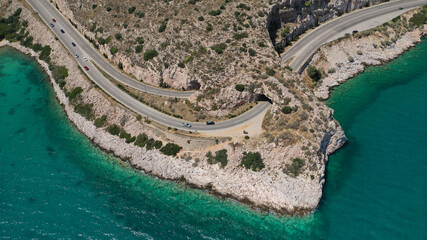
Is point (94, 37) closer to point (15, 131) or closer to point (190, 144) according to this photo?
Answer: point (15, 131)

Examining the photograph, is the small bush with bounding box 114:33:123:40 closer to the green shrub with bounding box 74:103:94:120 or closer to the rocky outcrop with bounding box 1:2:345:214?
the rocky outcrop with bounding box 1:2:345:214

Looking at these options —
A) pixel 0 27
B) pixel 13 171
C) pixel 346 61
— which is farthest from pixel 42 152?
pixel 346 61

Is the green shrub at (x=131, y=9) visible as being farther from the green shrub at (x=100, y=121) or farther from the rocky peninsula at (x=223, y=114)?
the green shrub at (x=100, y=121)

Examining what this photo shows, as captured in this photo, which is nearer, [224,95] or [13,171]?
[13,171]

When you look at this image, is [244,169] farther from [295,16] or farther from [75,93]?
[295,16]

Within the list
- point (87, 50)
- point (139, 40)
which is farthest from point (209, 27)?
point (87, 50)

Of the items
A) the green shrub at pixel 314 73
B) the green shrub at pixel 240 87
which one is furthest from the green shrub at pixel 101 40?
the green shrub at pixel 314 73

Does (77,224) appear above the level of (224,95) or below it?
below
